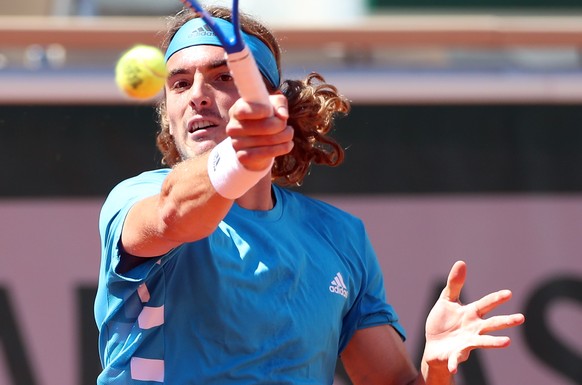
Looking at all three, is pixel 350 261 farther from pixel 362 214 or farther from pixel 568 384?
pixel 568 384

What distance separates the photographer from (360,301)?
8.16 ft

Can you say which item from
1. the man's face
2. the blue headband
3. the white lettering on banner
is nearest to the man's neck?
the man's face

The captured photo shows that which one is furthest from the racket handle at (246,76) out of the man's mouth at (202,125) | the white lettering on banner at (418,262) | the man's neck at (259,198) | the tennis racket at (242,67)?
the white lettering on banner at (418,262)

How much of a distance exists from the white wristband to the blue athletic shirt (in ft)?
0.84

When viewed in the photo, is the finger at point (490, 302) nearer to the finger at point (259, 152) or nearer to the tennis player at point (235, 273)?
the tennis player at point (235, 273)

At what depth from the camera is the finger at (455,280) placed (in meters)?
2.28

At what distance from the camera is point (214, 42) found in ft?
7.57

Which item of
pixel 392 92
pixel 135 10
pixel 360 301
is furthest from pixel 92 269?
pixel 135 10

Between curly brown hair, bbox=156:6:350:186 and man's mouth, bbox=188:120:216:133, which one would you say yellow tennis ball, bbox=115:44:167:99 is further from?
curly brown hair, bbox=156:6:350:186

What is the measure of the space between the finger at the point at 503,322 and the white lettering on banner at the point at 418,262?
143 centimetres

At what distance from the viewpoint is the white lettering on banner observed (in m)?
3.62

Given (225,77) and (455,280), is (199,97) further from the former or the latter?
(455,280)

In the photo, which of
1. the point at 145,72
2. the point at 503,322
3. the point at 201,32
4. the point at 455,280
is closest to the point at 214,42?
the point at 201,32

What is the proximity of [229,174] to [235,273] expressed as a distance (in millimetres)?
391
